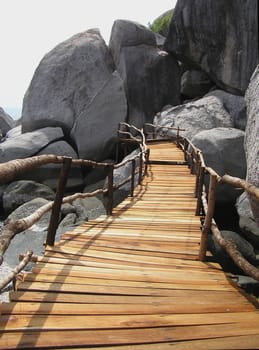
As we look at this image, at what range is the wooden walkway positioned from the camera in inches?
→ 87.7

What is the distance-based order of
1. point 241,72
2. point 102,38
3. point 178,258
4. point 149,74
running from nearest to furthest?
point 178,258 < point 241,72 < point 149,74 < point 102,38

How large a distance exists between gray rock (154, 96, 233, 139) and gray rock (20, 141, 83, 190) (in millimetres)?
5372

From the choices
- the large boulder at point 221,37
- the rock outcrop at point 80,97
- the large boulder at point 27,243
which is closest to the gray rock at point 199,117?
the large boulder at point 221,37

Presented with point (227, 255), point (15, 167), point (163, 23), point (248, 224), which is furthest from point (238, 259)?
point (163, 23)

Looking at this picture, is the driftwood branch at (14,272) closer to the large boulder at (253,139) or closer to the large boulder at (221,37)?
the large boulder at (253,139)

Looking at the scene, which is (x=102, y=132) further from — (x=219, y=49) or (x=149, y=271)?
(x=149, y=271)

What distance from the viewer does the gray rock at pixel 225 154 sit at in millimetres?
12844

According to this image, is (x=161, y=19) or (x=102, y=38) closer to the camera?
(x=102, y=38)

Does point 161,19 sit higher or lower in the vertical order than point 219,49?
higher

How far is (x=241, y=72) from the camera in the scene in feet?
61.7

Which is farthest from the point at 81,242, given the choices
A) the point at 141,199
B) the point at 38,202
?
the point at 38,202

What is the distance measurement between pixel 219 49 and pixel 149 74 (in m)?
5.02

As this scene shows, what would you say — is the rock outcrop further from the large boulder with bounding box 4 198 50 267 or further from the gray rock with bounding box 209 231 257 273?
the gray rock with bounding box 209 231 257 273

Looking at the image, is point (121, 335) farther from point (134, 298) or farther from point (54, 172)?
point (54, 172)
